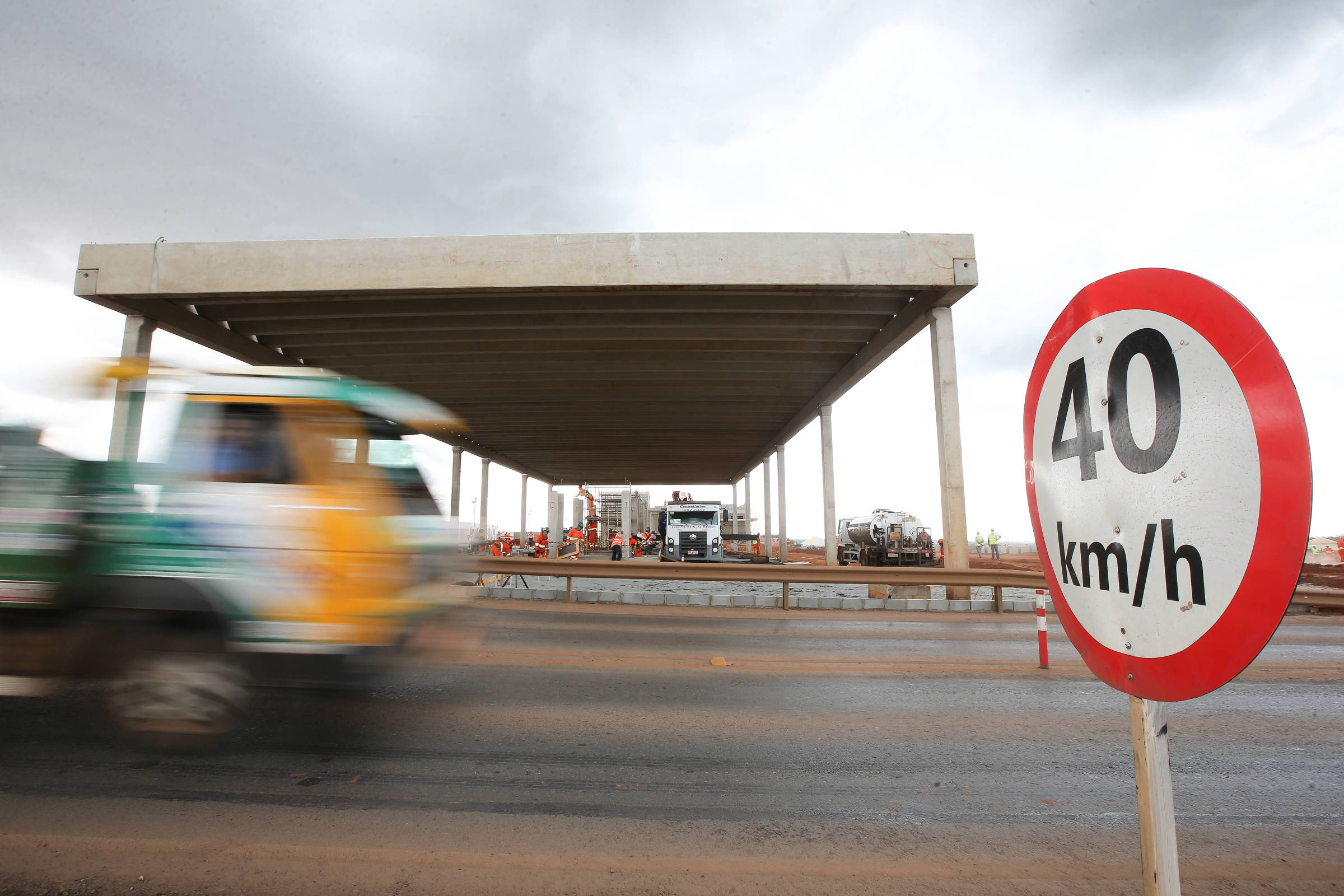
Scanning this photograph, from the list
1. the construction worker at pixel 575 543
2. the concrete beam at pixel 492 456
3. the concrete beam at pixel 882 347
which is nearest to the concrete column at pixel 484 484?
the concrete beam at pixel 492 456

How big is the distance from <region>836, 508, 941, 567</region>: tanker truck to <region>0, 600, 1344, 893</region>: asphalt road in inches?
961

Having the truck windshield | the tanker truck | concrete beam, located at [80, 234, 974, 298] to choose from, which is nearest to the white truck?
the truck windshield

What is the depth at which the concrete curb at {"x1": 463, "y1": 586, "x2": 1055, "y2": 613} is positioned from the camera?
451 inches

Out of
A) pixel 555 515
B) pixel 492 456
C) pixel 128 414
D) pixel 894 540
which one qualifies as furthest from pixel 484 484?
pixel 128 414

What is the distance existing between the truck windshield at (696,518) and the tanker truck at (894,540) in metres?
6.20

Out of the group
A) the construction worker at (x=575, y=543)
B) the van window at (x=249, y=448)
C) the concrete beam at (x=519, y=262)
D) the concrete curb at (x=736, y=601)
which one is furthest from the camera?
the construction worker at (x=575, y=543)

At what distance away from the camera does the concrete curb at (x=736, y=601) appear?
1146 cm

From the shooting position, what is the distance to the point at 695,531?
93.9 feet

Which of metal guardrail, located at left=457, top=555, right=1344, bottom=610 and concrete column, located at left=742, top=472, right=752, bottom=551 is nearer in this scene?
metal guardrail, located at left=457, top=555, right=1344, bottom=610

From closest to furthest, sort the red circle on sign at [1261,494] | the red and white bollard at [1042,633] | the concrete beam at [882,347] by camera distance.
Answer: the red circle on sign at [1261,494] < the red and white bollard at [1042,633] < the concrete beam at [882,347]

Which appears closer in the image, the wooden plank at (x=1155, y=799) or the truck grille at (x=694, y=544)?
the wooden plank at (x=1155, y=799)

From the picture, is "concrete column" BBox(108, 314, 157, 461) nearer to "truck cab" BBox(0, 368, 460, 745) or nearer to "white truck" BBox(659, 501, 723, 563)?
"truck cab" BBox(0, 368, 460, 745)

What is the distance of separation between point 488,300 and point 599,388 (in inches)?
324

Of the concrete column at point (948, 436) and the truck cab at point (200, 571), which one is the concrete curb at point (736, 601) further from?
the truck cab at point (200, 571)
